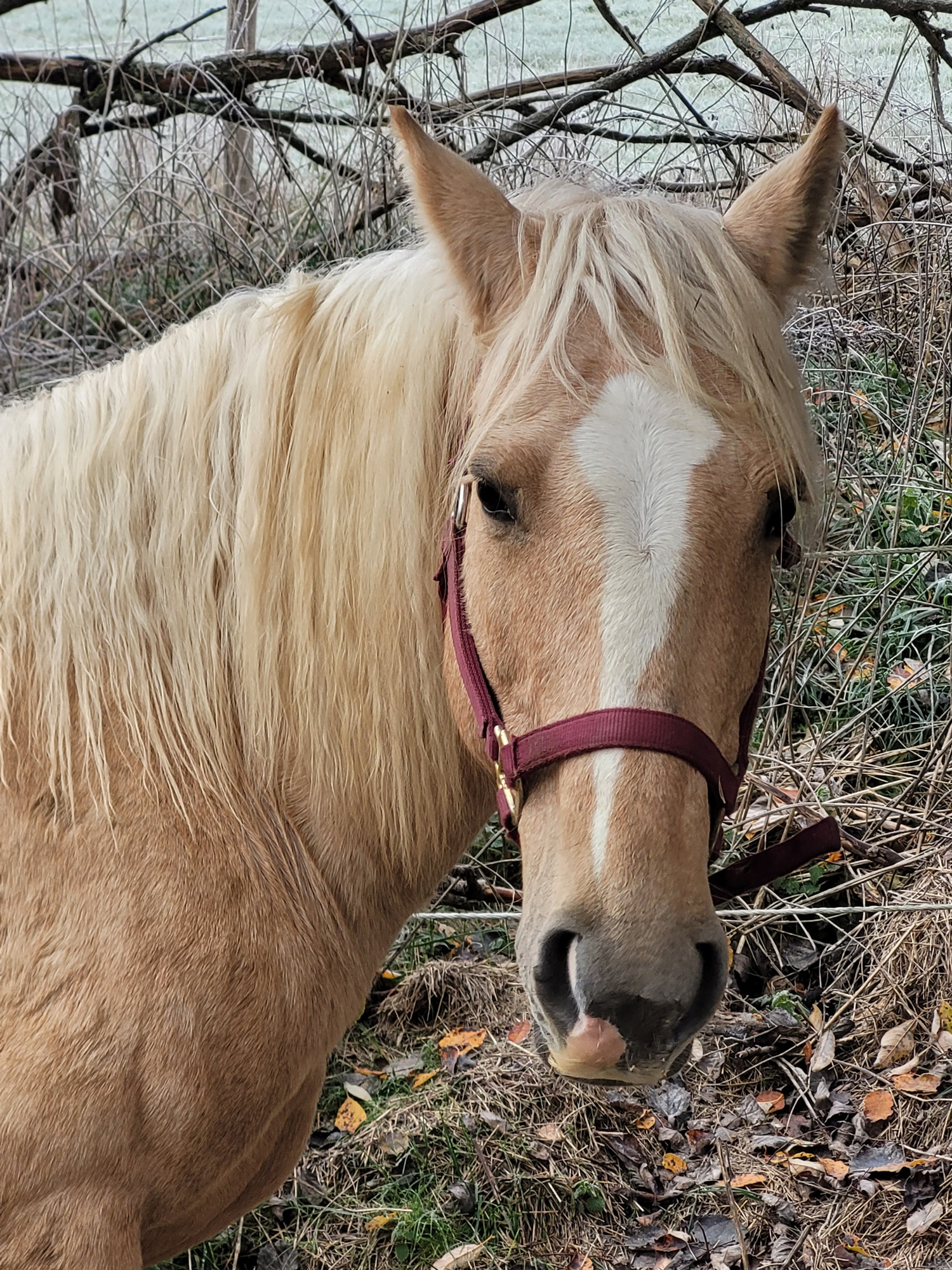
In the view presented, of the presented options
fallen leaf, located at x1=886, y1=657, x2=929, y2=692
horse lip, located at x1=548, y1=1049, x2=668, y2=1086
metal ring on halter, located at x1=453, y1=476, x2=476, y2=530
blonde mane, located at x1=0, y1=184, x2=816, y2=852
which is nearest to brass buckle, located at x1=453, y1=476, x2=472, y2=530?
metal ring on halter, located at x1=453, y1=476, x2=476, y2=530

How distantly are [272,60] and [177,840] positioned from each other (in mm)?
4359

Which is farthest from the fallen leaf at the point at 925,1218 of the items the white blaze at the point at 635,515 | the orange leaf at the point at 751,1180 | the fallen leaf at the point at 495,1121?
the white blaze at the point at 635,515

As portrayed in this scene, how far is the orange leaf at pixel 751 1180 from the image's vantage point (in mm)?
2711

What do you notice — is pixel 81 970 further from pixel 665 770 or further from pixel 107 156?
pixel 107 156

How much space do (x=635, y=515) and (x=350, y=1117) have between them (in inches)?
94.7

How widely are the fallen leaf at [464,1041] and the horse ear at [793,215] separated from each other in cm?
243

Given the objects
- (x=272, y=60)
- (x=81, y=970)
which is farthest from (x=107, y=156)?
(x=81, y=970)

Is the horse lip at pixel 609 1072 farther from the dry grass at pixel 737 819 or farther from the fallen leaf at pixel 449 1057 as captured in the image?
the fallen leaf at pixel 449 1057

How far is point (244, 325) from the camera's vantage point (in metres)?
1.72

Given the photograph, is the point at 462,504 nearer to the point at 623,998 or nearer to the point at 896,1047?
the point at 623,998

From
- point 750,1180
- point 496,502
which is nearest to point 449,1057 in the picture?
point 750,1180

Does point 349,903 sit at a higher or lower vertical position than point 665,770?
lower

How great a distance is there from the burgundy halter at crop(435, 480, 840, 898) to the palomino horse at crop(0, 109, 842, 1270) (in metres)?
0.02

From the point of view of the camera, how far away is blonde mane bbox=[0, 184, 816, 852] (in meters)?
1.56
